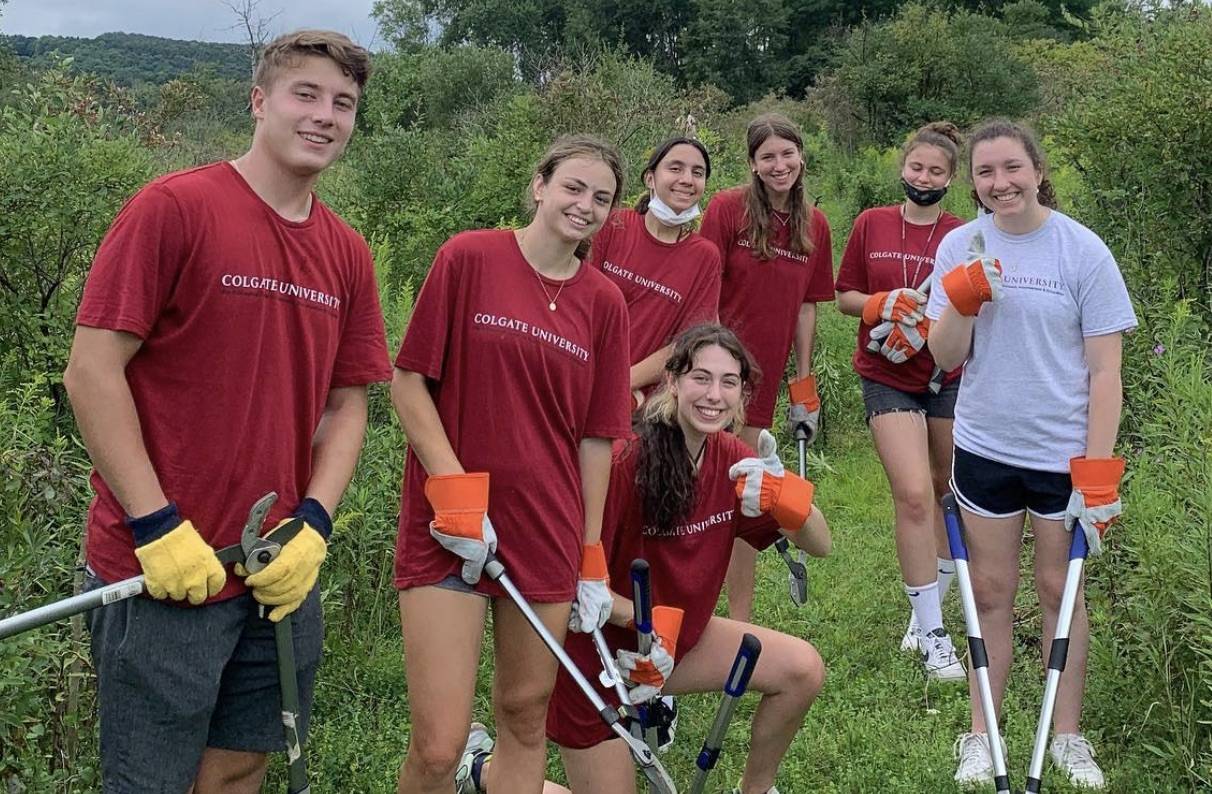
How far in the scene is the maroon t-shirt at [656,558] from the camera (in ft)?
10.1

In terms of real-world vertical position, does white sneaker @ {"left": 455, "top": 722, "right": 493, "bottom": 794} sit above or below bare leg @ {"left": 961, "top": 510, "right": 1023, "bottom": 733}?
below

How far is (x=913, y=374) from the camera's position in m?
4.43

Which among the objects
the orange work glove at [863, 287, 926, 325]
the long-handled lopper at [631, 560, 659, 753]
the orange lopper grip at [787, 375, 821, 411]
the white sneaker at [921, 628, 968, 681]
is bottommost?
the white sneaker at [921, 628, 968, 681]

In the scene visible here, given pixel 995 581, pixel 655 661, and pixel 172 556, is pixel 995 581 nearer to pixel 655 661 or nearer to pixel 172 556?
pixel 655 661

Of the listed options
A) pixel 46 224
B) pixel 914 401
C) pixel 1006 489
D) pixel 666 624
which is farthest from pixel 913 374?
pixel 46 224

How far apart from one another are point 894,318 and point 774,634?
5.15 feet

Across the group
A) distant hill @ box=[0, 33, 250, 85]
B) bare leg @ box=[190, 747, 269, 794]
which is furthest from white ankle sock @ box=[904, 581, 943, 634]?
distant hill @ box=[0, 33, 250, 85]

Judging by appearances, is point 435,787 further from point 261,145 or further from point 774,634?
point 261,145

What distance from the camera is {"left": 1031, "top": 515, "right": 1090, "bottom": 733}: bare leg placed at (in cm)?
339

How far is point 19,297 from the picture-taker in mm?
4480

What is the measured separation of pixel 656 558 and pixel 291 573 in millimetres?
1182

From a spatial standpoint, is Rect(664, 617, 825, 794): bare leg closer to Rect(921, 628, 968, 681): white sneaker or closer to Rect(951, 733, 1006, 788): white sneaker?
Rect(951, 733, 1006, 788): white sneaker

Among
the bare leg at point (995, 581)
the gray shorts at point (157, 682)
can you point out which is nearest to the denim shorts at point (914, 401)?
the bare leg at point (995, 581)

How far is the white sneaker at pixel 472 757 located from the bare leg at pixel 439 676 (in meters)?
0.62
